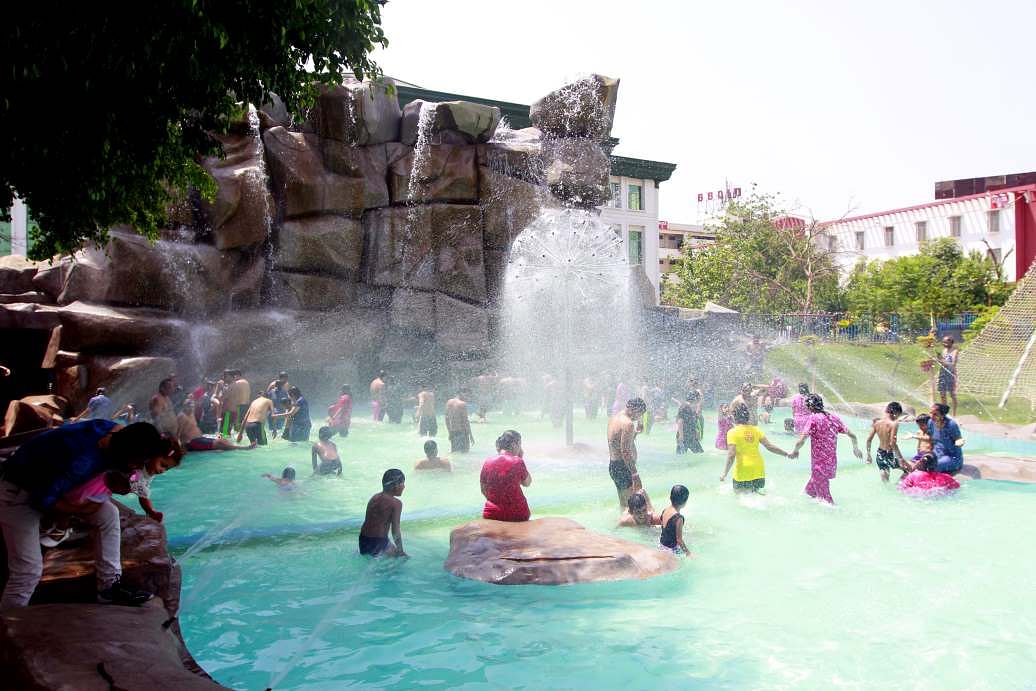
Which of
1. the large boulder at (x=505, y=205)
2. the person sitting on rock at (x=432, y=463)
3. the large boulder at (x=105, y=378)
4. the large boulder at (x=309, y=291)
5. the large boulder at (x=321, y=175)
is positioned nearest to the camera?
the person sitting on rock at (x=432, y=463)

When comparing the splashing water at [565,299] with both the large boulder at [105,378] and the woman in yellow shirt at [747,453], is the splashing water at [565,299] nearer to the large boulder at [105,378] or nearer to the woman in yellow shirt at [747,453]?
the woman in yellow shirt at [747,453]

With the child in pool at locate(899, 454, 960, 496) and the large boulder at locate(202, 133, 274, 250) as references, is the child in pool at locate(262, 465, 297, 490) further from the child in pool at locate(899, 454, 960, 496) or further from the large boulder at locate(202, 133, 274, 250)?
the large boulder at locate(202, 133, 274, 250)

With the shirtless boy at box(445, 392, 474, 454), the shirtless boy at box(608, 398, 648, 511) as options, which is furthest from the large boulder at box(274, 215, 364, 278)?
the shirtless boy at box(608, 398, 648, 511)

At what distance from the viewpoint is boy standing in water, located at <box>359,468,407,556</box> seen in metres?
7.79

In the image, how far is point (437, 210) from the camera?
73.4 ft

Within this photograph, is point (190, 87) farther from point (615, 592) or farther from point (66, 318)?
point (66, 318)

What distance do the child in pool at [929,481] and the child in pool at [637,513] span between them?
14.7ft

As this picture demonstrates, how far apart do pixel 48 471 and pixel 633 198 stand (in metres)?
45.5

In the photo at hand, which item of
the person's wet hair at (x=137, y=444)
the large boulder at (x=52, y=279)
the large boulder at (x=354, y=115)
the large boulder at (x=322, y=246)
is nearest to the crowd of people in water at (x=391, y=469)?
the person's wet hair at (x=137, y=444)

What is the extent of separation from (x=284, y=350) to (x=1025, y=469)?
16.3 metres

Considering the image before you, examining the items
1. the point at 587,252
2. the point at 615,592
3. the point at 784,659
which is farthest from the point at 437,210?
the point at 784,659

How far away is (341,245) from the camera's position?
21.5 m

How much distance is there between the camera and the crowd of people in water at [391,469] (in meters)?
4.44

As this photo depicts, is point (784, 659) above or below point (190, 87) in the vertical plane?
below
